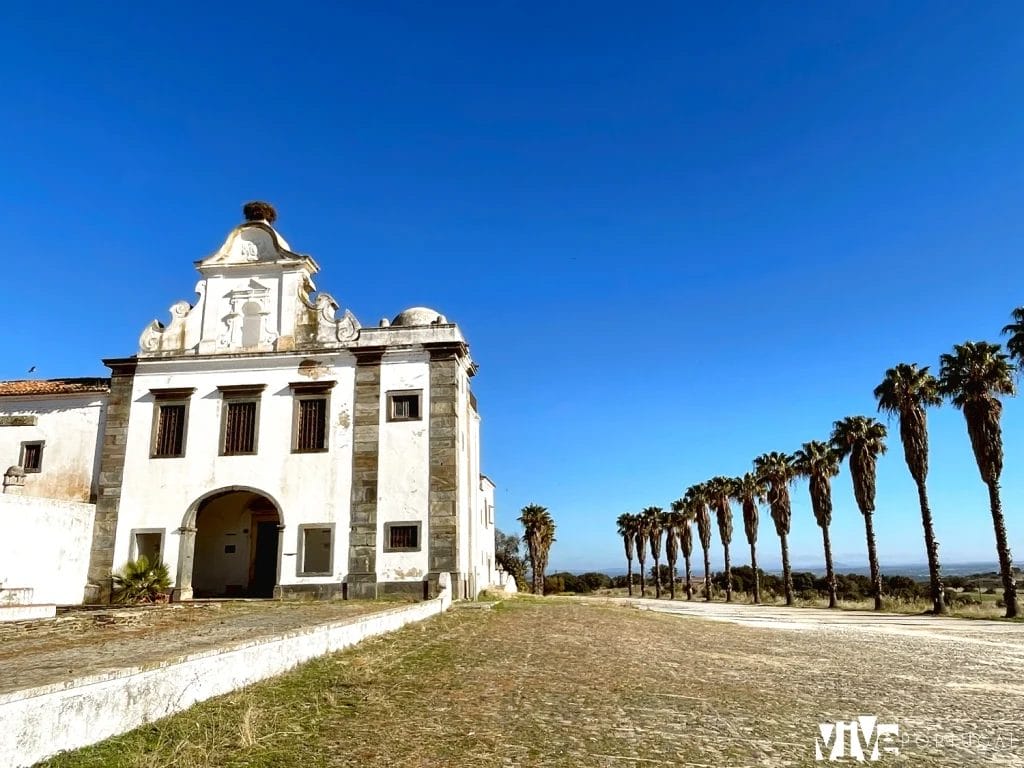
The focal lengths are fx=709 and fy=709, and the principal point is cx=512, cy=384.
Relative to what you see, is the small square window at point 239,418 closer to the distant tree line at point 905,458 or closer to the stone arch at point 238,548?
the stone arch at point 238,548

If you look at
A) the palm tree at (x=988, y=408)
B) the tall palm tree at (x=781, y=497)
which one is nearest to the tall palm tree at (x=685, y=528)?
the tall palm tree at (x=781, y=497)

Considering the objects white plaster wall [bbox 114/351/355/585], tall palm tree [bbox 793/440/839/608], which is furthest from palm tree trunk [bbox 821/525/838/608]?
white plaster wall [bbox 114/351/355/585]

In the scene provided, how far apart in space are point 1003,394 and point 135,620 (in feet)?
102

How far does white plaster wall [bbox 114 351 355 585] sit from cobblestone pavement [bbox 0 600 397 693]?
15.7 ft

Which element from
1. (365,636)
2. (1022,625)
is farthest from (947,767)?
(1022,625)

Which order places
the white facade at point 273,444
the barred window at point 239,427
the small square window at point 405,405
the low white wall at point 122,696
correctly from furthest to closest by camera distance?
the barred window at point 239,427
the small square window at point 405,405
the white facade at point 273,444
the low white wall at point 122,696

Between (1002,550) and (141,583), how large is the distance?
31.2m

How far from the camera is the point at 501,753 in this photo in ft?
18.4

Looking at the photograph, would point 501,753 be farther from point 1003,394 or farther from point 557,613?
point 1003,394

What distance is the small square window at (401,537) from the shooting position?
2158 cm

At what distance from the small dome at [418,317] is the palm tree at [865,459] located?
79.3ft

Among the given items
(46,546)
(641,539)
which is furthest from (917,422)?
(641,539)

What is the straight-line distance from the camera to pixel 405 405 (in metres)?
22.8

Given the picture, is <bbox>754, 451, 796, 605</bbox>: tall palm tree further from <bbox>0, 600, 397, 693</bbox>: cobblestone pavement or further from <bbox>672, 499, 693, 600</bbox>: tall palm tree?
<bbox>0, 600, 397, 693</bbox>: cobblestone pavement
